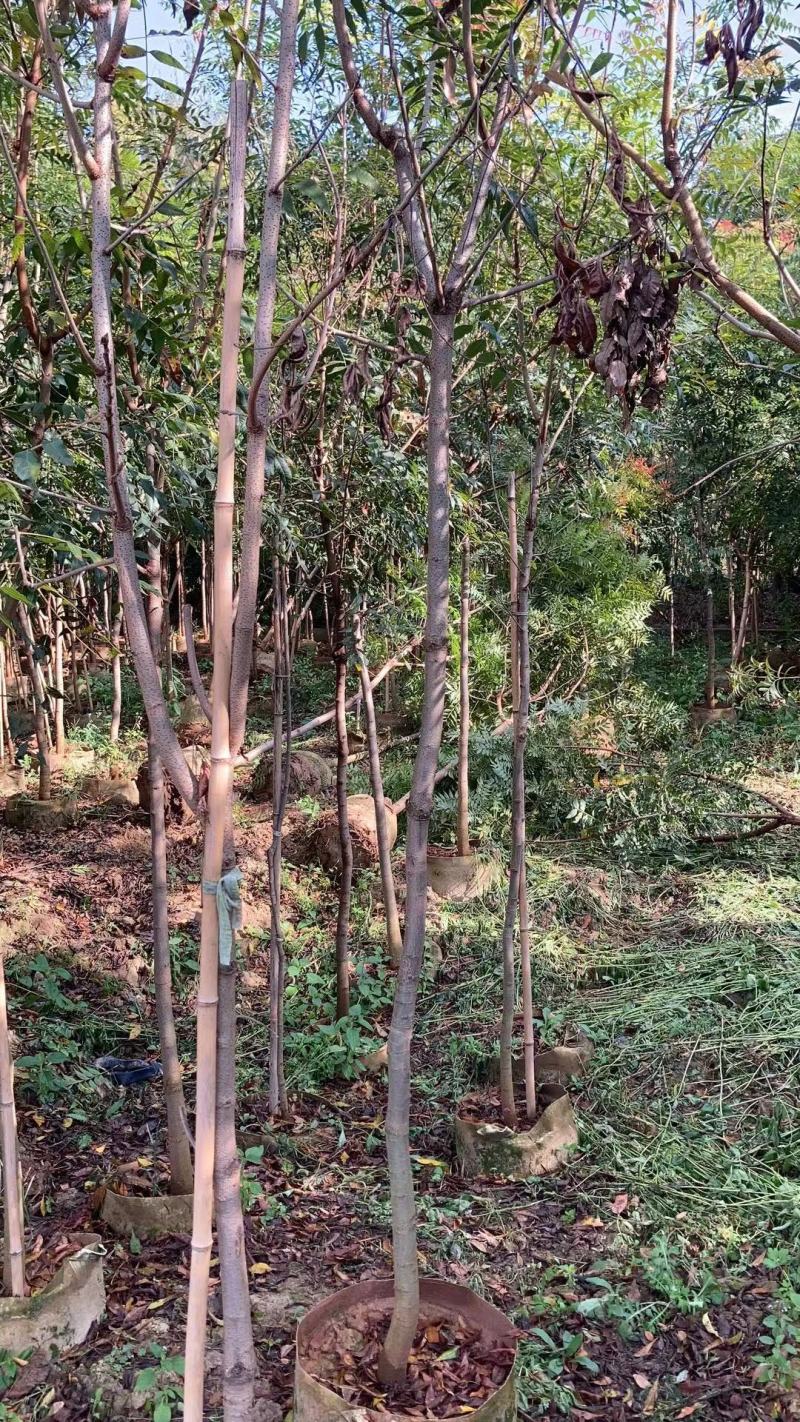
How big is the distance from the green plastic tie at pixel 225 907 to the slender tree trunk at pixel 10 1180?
3.12 feet

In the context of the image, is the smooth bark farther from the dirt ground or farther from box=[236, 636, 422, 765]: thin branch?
the dirt ground

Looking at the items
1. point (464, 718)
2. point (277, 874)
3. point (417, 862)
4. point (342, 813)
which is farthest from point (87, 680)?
point (417, 862)

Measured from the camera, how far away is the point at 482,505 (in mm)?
5297

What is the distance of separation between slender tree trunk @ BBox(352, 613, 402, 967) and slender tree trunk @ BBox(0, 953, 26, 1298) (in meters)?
1.80

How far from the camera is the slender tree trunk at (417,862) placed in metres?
1.85

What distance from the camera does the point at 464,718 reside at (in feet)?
17.5

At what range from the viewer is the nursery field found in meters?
2.33

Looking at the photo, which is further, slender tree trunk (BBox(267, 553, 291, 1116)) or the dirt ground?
slender tree trunk (BBox(267, 553, 291, 1116))

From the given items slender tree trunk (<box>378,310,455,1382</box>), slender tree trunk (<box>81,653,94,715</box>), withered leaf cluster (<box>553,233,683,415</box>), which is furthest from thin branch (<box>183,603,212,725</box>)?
slender tree trunk (<box>81,653,94,715</box>)

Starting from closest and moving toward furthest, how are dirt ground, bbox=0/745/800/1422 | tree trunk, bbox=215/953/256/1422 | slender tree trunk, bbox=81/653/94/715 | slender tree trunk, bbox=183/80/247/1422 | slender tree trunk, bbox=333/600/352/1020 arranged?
1. slender tree trunk, bbox=183/80/247/1422
2. tree trunk, bbox=215/953/256/1422
3. dirt ground, bbox=0/745/800/1422
4. slender tree trunk, bbox=333/600/352/1020
5. slender tree trunk, bbox=81/653/94/715

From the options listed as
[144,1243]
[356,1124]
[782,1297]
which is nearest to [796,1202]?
[782,1297]

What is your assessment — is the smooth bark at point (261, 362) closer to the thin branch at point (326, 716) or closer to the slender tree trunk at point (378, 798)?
the thin branch at point (326, 716)

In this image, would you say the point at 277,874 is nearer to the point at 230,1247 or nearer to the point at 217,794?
the point at 230,1247

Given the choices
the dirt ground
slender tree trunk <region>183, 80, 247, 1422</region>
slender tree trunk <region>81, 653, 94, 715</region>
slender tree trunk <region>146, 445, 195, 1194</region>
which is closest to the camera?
slender tree trunk <region>183, 80, 247, 1422</region>
